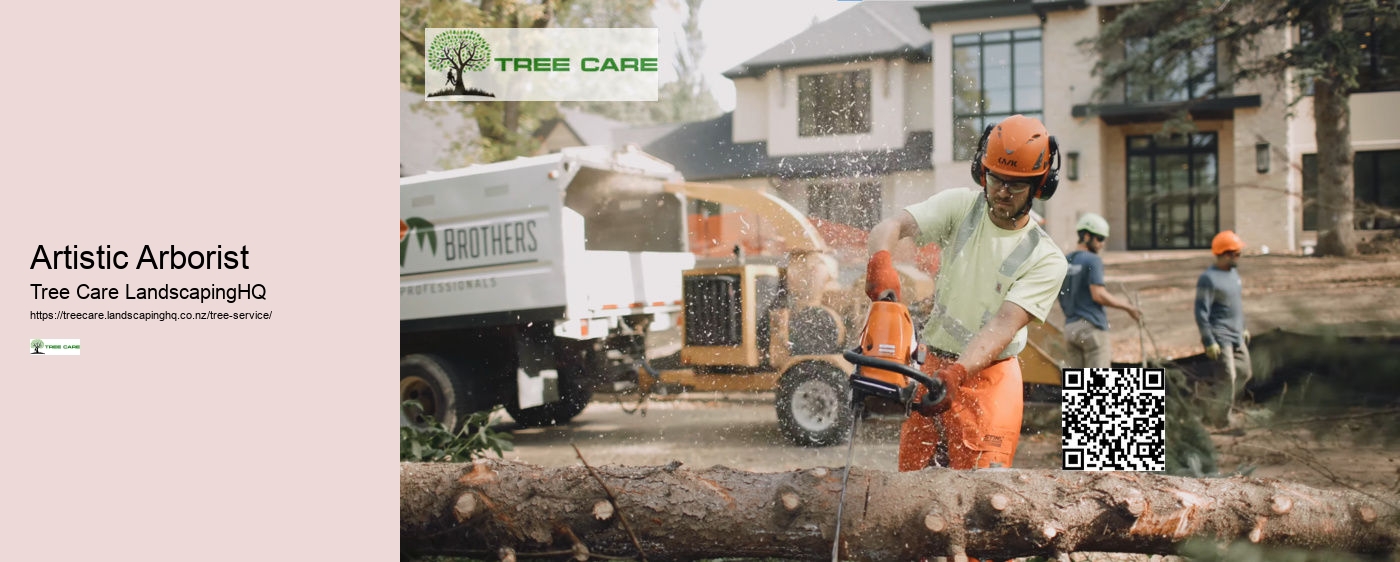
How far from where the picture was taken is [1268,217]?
365 inches

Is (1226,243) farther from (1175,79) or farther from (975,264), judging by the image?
(1175,79)

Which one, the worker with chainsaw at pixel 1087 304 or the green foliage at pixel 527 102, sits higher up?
the green foliage at pixel 527 102

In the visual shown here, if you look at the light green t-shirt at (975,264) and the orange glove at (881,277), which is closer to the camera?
the orange glove at (881,277)

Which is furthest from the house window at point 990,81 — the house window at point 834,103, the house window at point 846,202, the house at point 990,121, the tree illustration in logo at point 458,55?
the tree illustration in logo at point 458,55

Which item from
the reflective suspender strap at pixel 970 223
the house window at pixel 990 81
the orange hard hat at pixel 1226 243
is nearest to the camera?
the reflective suspender strap at pixel 970 223

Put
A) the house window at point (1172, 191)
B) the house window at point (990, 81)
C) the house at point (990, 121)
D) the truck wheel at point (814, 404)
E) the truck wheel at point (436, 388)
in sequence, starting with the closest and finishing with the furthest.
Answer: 1. the house window at point (990, 81)
2. the house at point (990, 121)
3. the truck wheel at point (814, 404)
4. the truck wheel at point (436, 388)
5. the house window at point (1172, 191)

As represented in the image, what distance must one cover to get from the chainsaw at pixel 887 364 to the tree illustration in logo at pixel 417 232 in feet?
15.5

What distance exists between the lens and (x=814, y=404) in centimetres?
575

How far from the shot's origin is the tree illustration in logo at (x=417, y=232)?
6586 millimetres

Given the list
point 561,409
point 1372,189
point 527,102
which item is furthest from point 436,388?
point 1372,189

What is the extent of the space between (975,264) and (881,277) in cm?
52

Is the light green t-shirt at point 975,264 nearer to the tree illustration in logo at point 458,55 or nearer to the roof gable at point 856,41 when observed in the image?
the roof gable at point 856,41
